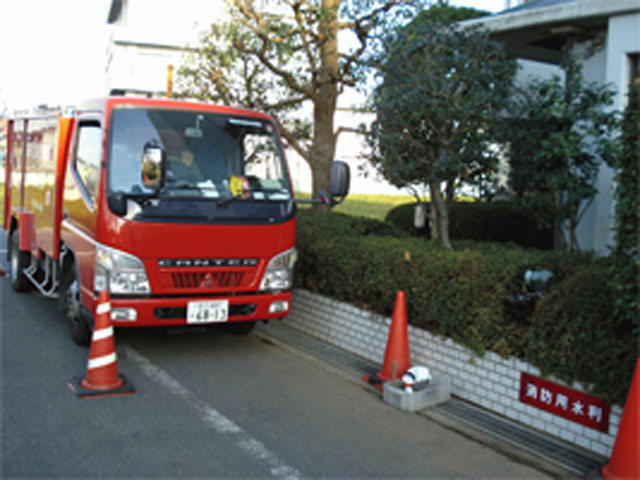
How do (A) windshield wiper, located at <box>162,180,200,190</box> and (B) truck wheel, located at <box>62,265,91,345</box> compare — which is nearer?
(A) windshield wiper, located at <box>162,180,200,190</box>

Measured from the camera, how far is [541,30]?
8.95 m

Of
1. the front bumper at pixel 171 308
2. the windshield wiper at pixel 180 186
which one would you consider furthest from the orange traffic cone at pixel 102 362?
the windshield wiper at pixel 180 186

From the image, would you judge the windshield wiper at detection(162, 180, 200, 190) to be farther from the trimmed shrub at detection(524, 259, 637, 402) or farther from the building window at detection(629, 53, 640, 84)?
the building window at detection(629, 53, 640, 84)

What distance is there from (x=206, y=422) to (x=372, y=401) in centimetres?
147

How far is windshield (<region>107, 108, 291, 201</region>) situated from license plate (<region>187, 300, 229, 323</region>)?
1015mm

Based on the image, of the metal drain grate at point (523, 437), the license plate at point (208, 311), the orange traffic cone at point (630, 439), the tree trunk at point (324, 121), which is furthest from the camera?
the tree trunk at point (324, 121)

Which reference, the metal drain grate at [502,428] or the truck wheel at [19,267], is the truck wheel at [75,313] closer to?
the metal drain grate at [502,428]

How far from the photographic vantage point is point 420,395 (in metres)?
5.44

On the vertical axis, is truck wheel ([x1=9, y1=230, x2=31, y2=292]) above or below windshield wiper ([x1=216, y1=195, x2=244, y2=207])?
below

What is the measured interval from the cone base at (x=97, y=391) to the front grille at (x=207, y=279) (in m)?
1.02

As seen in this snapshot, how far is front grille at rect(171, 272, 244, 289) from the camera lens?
614 centimetres

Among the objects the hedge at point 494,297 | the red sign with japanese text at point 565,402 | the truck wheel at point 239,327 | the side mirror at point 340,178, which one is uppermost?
the side mirror at point 340,178

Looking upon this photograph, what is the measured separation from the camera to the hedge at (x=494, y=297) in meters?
4.54

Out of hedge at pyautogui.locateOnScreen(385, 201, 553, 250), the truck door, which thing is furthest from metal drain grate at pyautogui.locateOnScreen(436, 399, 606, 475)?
hedge at pyautogui.locateOnScreen(385, 201, 553, 250)
